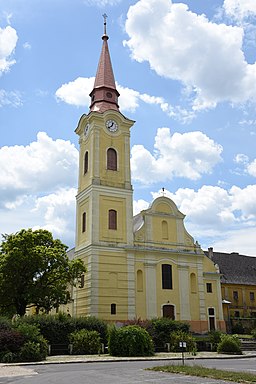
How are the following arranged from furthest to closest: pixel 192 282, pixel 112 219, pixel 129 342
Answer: pixel 192 282 < pixel 112 219 < pixel 129 342

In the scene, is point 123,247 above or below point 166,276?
above

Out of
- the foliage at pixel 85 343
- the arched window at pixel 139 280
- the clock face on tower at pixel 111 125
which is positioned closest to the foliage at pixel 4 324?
the foliage at pixel 85 343

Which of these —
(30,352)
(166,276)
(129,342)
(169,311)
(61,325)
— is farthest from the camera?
(166,276)

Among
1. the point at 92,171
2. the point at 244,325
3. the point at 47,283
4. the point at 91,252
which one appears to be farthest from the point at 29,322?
the point at 244,325

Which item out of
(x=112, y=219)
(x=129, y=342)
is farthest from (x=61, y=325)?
(x=112, y=219)

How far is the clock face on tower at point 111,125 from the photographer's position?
43906mm

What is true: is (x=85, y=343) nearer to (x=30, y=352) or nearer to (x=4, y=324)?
(x=4, y=324)

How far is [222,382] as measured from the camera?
42.9ft

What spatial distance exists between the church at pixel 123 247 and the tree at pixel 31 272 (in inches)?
168

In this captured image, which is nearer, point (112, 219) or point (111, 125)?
point (112, 219)

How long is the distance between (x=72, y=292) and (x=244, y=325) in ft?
69.7

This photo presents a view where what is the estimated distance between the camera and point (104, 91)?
4575 cm

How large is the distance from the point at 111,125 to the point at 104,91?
13.8 ft

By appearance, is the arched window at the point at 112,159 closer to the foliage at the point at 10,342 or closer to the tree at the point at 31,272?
the tree at the point at 31,272
